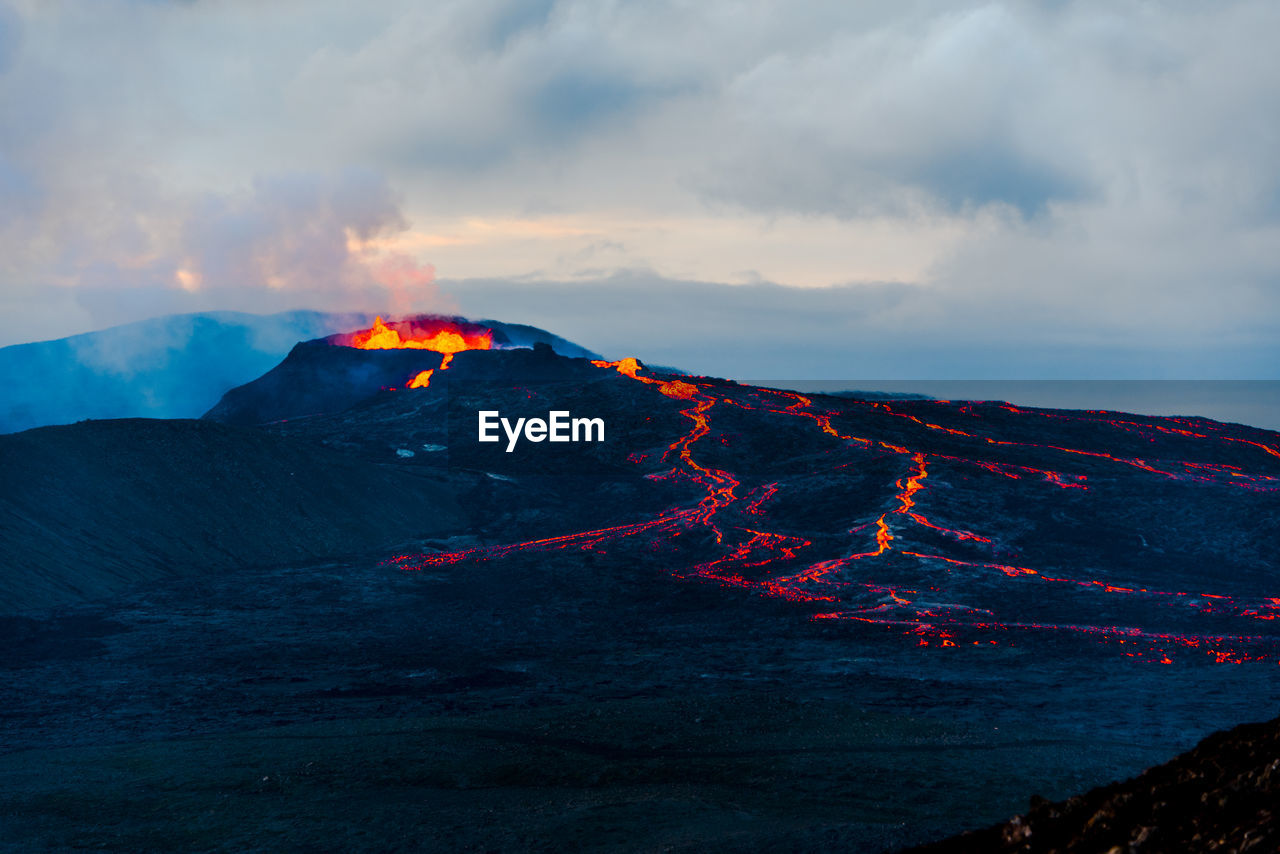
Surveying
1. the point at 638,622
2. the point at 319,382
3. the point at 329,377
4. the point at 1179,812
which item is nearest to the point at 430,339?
the point at 329,377

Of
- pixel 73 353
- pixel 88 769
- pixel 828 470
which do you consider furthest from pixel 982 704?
pixel 73 353

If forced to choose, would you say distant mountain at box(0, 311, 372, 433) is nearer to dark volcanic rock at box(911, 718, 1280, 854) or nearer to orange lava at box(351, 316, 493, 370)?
orange lava at box(351, 316, 493, 370)

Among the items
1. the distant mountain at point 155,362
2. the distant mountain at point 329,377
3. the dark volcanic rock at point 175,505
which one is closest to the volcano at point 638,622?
the dark volcanic rock at point 175,505

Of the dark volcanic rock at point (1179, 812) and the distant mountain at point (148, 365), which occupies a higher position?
the distant mountain at point (148, 365)

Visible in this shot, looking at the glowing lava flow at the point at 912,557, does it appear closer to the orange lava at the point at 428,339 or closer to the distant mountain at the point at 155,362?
the orange lava at the point at 428,339

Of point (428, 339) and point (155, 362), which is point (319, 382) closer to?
point (428, 339)

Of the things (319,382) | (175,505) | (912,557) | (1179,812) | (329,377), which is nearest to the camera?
(1179,812)
